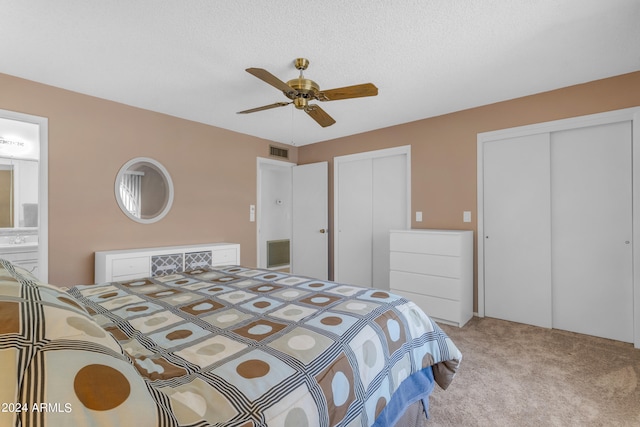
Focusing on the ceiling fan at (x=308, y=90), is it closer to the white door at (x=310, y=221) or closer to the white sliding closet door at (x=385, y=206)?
the white sliding closet door at (x=385, y=206)

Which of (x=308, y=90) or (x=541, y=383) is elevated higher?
(x=308, y=90)

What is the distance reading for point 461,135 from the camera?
3.34 m

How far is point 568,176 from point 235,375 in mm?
3357

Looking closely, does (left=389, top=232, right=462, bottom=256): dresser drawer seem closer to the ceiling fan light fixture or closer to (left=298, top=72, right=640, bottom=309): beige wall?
(left=298, top=72, right=640, bottom=309): beige wall

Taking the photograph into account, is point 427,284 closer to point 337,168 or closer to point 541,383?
point 541,383

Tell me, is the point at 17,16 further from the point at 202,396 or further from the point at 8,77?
the point at 202,396

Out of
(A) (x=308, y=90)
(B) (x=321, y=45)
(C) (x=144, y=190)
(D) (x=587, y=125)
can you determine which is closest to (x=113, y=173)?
(C) (x=144, y=190)

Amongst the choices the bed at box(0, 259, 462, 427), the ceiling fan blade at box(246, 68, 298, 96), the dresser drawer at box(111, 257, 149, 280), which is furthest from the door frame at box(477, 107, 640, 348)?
the dresser drawer at box(111, 257, 149, 280)

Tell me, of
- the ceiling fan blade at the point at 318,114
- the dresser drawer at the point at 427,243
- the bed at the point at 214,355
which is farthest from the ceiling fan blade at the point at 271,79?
the dresser drawer at the point at 427,243

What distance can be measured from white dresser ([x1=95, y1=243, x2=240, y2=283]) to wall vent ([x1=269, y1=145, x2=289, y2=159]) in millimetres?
1694

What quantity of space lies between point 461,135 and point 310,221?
8.01 feet

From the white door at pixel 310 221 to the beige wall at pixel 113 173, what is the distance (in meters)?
0.98

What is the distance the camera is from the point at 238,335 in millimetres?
1120

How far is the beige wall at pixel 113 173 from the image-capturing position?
2.65m
